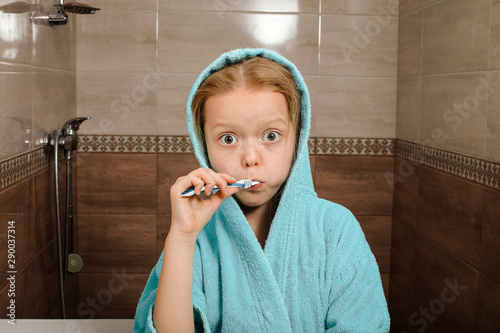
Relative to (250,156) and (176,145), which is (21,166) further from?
(250,156)

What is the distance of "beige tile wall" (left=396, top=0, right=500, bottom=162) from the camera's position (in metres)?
A: 1.45

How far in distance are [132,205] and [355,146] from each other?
0.99 meters

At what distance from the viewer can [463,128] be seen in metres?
1.61

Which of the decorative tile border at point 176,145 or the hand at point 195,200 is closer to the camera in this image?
the hand at point 195,200

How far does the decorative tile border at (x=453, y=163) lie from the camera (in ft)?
4.77

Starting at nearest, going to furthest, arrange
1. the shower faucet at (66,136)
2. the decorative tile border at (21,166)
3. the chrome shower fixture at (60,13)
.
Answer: the decorative tile border at (21,166) < the chrome shower fixture at (60,13) < the shower faucet at (66,136)

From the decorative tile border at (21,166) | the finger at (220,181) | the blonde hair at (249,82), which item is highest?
the blonde hair at (249,82)

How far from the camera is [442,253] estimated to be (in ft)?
5.79

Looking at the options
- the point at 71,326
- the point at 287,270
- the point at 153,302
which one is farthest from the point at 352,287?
the point at 71,326

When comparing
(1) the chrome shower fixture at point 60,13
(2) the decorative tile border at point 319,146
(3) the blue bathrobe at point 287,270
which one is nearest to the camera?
(3) the blue bathrobe at point 287,270

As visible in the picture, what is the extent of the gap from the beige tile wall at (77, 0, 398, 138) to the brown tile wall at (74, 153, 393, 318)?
15cm

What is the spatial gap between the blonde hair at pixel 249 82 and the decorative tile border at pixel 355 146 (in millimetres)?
1354

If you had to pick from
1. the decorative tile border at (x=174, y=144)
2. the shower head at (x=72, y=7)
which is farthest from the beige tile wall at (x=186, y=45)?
the shower head at (x=72, y=7)

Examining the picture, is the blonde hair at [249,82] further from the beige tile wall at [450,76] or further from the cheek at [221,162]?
the beige tile wall at [450,76]
